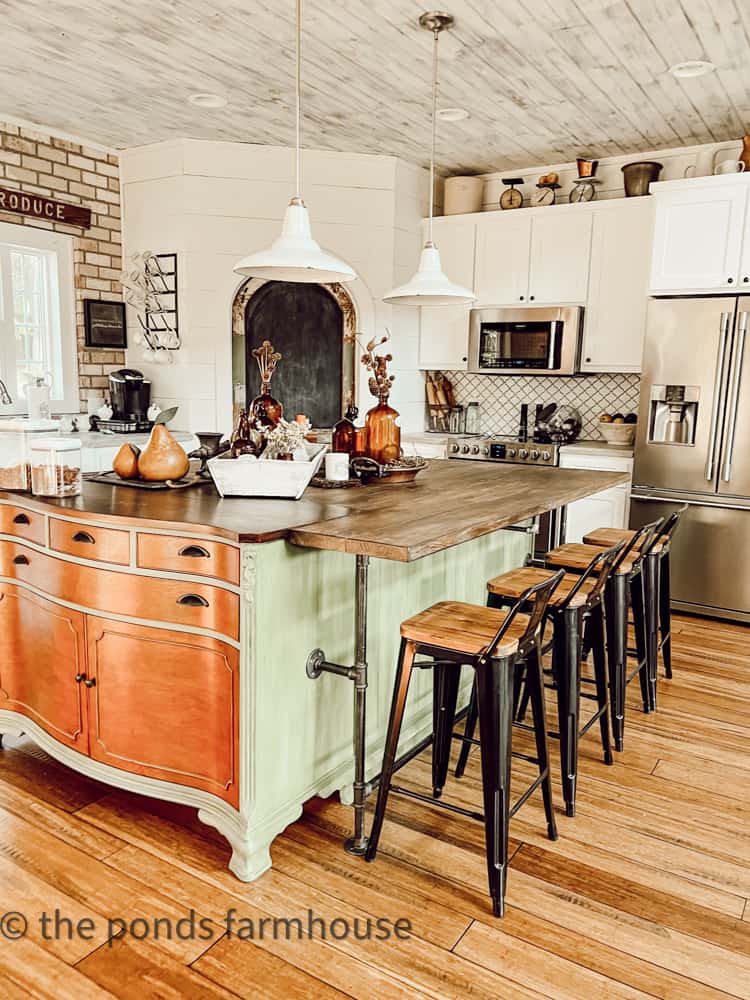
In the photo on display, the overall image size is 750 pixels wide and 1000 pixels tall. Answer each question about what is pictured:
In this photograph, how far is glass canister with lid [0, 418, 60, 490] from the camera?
2.59 metres

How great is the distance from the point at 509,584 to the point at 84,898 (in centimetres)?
162

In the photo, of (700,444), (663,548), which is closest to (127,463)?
(663,548)

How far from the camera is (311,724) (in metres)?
2.35

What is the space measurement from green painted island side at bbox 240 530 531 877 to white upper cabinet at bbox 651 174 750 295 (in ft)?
8.97

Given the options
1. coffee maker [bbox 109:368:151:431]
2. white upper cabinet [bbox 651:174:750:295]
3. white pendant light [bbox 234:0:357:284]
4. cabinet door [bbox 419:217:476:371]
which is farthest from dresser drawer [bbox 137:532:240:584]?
cabinet door [bbox 419:217:476:371]

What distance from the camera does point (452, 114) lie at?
14.8 feet

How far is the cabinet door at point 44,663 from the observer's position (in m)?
2.43

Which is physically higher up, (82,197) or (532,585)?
(82,197)

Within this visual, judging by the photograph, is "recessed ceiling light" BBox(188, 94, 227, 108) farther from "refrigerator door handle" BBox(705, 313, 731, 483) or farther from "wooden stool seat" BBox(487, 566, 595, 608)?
"wooden stool seat" BBox(487, 566, 595, 608)

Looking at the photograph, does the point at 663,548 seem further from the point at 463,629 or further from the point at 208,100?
the point at 208,100

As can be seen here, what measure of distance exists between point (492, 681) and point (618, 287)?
3839 mm

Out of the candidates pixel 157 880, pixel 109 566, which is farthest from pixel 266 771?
pixel 109 566

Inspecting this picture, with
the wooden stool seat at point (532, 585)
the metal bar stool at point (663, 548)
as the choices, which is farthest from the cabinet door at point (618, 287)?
the wooden stool seat at point (532, 585)

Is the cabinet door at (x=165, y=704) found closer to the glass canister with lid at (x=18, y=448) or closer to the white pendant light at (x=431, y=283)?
the glass canister with lid at (x=18, y=448)
